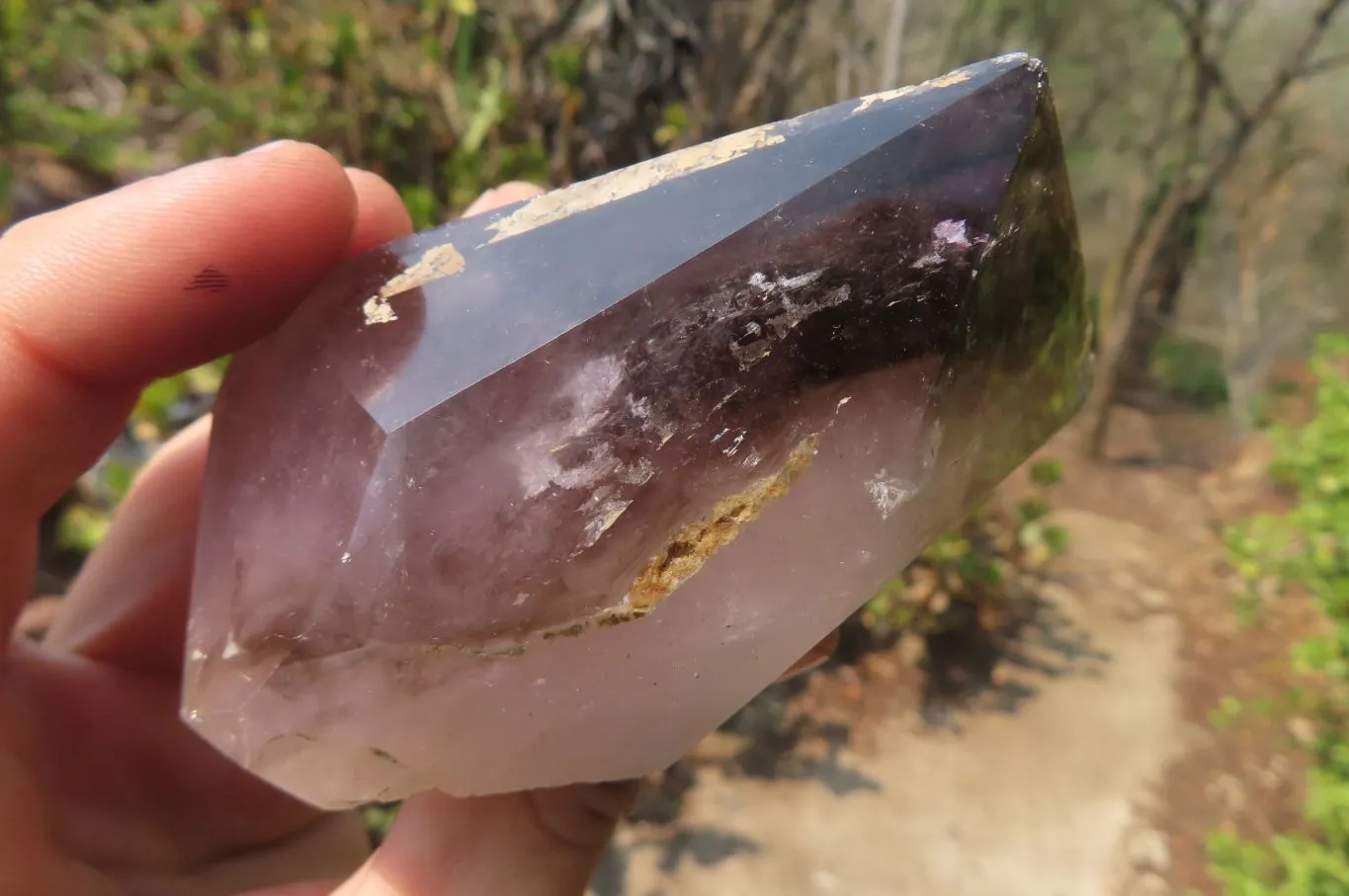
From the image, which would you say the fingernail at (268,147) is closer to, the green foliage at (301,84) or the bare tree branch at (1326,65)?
the green foliage at (301,84)

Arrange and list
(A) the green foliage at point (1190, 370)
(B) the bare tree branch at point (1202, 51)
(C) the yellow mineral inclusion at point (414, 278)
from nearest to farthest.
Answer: (C) the yellow mineral inclusion at point (414, 278) < (B) the bare tree branch at point (1202, 51) < (A) the green foliage at point (1190, 370)

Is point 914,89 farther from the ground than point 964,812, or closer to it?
farther from the ground

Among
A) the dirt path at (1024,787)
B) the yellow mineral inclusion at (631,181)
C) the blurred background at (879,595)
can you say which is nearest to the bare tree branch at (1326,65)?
the blurred background at (879,595)

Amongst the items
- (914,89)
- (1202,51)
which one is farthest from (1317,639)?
(1202,51)

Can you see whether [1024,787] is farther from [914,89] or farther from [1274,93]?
[1274,93]

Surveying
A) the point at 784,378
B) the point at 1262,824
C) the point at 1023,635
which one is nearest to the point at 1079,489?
the point at 1023,635
